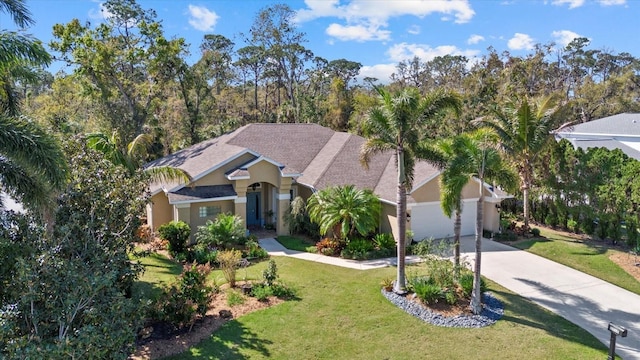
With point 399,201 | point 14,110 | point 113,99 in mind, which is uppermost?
point 113,99

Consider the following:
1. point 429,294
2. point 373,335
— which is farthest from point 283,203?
point 373,335

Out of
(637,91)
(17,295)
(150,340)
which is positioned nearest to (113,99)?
(150,340)

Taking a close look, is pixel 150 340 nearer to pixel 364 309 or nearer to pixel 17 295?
pixel 17 295

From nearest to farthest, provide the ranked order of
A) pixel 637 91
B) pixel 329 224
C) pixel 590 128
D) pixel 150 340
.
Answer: pixel 150 340
pixel 329 224
pixel 590 128
pixel 637 91

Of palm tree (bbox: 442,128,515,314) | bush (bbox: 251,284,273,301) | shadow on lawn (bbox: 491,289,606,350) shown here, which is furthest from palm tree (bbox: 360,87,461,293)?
bush (bbox: 251,284,273,301)

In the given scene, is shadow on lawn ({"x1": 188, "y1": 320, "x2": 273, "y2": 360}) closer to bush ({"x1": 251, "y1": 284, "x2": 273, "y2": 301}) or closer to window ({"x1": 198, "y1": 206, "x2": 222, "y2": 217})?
bush ({"x1": 251, "y1": 284, "x2": 273, "y2": 301})

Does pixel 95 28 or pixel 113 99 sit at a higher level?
pixel 95 28
